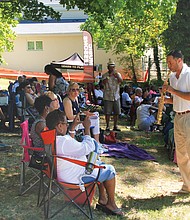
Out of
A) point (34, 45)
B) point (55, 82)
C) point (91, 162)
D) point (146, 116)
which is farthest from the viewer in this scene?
point (34, 45)

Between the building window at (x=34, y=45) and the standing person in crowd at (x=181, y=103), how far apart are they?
2573 centimetres

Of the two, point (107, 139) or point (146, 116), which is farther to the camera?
point (146, 116)

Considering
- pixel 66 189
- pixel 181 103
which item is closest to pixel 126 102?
pixel 181 103

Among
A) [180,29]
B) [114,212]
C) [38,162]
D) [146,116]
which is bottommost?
[114,212]

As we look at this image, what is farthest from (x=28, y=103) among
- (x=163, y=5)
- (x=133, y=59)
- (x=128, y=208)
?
(x=133, y=59)

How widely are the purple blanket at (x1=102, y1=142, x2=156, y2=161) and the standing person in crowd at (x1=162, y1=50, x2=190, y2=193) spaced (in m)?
1.89

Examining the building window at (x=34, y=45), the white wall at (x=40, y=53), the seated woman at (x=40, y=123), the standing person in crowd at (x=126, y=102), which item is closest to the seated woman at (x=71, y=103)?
the seated woman at (x=40, y=123)

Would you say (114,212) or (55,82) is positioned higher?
(55,82)

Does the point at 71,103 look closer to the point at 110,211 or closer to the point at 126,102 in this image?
the point at 110,211

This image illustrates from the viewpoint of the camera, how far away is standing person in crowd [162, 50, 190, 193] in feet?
15.3

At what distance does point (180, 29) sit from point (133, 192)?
30.5 feet

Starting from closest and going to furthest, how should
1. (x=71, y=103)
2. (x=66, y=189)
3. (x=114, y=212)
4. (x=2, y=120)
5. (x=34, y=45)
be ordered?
(x=66, y=189), (x=114, y=212), (x=71, y=103), (x=2, y=120), (x=34, y=45)

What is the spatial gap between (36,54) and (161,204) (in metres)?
25.9

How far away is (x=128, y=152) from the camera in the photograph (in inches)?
281
